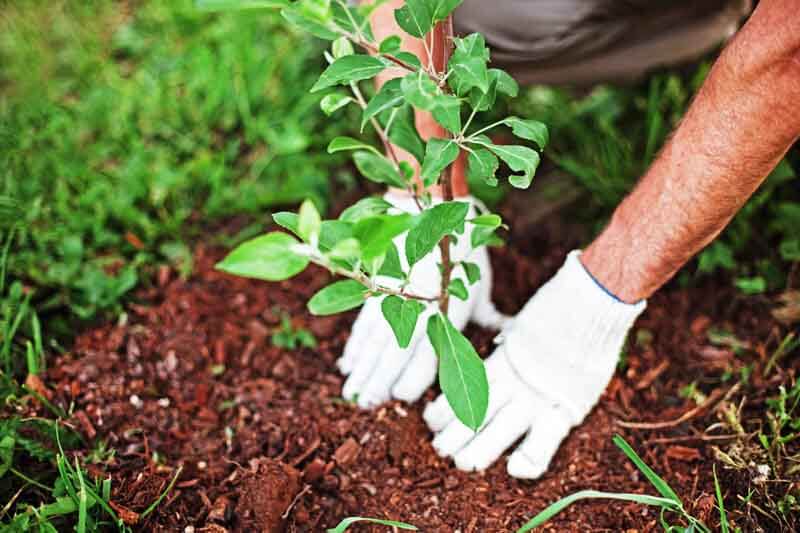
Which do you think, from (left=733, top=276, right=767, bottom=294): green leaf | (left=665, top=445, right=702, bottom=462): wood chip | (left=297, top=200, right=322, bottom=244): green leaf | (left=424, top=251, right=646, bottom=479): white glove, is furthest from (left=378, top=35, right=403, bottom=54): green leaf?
(left=733, top=276, right=767, bottom=294): green leaf

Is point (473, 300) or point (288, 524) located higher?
point (473, 300)

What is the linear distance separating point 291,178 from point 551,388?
0.99m

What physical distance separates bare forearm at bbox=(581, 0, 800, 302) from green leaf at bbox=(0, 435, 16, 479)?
1.16 meters

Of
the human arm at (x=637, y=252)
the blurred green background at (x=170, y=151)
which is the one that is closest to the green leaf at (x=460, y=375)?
the human arm at (x=637, y=252)

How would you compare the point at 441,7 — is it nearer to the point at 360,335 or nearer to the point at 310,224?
the point at 310,224

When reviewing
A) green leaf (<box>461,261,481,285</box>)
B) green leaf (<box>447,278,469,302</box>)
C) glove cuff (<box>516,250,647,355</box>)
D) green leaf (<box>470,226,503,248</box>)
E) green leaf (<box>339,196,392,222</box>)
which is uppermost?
green leaf (<box>339,196,392,222</box>)

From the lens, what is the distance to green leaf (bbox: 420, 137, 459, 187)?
1.02 m

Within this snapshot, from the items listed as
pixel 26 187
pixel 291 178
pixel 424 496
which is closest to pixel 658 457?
pixel 424 496

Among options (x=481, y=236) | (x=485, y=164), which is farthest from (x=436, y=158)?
(x=481, y=236)

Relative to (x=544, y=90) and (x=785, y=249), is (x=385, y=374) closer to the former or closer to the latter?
(x=785, y=249)

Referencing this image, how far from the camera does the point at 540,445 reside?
1.43m

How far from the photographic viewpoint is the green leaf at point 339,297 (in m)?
1.04

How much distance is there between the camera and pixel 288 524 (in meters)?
1.33

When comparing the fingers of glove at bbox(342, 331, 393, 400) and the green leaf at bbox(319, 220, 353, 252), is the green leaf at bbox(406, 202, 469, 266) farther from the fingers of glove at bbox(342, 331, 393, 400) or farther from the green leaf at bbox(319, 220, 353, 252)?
the fingers of glove at bbox(342, 331, 393, 400)
